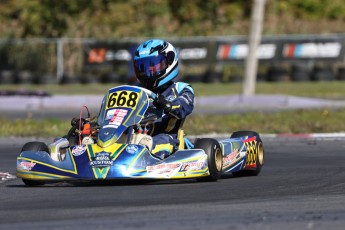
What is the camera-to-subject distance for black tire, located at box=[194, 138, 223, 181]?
8781mm

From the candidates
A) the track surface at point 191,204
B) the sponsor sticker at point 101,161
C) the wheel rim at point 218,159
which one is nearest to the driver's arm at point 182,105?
the wheel rim at point 218,159

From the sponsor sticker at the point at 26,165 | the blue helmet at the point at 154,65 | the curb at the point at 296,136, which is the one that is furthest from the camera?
the curb at the point at 296,136

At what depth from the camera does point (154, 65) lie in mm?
9484

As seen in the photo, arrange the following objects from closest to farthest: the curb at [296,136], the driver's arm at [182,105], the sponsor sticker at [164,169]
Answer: the sponsor sticker at [164,169]
the driver's arm at [182,105]
the curb at [296,136]

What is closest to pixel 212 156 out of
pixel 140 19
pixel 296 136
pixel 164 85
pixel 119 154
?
pixel 119 154

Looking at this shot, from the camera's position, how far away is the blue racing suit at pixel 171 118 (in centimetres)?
896

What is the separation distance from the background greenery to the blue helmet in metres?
22.8

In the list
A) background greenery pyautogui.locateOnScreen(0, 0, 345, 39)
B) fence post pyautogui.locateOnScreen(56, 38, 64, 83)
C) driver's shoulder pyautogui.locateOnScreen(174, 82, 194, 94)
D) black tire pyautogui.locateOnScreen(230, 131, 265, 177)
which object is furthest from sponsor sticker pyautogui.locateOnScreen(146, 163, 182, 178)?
background greenery pyautogui.locateOnScreen(0, 0, 345, 39)

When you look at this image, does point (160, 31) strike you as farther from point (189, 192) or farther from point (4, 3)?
point (189, 192)

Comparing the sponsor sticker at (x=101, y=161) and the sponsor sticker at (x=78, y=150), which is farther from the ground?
the sponsor sticker at (x=78, y=150)

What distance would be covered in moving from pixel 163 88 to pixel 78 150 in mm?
1401

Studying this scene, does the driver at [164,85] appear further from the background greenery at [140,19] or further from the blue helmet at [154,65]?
the background greenery at [140,19]

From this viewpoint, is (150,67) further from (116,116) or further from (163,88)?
(116,116)

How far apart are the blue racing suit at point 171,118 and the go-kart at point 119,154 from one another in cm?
11
